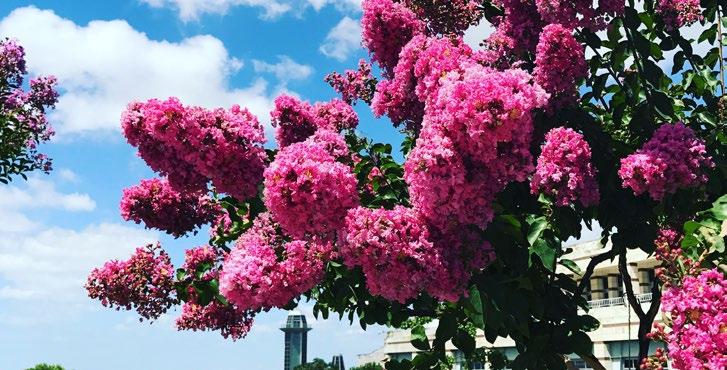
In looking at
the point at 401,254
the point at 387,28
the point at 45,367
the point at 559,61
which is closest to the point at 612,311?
the point at 45,367

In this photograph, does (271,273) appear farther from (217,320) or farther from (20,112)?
(20,112)

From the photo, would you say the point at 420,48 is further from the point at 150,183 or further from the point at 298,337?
the point at 298,337

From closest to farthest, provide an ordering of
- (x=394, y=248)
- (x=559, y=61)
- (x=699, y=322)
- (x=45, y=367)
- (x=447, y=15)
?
1. (x=699, y=322)
2. (x=394, y=248)
3. (x=559, y=61)
4. (x=447, y=15)
5. (x=45, y=367)

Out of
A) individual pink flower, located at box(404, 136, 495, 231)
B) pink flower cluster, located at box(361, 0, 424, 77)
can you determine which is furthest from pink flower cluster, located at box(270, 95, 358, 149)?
individual pink flower, located at box(404, 136, 495, 231)

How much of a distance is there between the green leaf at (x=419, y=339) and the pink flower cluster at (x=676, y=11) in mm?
3705

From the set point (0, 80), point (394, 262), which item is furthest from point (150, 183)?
point (0, 80)

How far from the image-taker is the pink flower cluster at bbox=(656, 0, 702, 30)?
22.2 ft

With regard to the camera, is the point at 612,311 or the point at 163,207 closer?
the point at 163,207

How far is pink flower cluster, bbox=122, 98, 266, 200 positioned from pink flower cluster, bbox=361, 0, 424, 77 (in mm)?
1497

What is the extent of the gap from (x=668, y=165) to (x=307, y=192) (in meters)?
2.37

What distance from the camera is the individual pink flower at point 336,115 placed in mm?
6574

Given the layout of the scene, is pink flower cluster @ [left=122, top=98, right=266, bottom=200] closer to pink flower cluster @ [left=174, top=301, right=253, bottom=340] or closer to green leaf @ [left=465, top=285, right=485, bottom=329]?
green leaf @ [left=465, top=285, right=485, bottom=329]

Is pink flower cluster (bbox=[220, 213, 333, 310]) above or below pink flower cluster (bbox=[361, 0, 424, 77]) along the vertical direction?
below

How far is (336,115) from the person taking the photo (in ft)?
21.9
